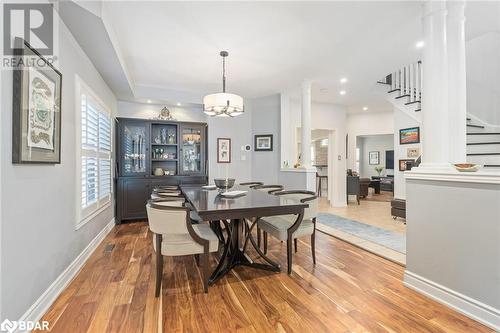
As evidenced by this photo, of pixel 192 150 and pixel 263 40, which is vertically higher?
pixel 263 40

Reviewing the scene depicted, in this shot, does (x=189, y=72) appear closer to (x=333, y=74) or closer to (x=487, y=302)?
(x=333, y=74)

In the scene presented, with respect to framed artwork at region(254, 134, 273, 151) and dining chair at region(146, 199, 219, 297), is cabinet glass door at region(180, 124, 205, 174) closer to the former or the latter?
framed artwork at region(254, 134, 273, 151)

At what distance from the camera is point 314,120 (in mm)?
6203

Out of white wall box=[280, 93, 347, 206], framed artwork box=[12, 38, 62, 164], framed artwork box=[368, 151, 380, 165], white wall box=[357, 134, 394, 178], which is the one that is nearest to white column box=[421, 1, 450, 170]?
framed artwork box=[12, 38, 62, 164]

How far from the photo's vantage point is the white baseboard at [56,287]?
1.59 metres

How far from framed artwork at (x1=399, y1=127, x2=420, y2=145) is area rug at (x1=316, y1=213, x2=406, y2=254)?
2.47 m

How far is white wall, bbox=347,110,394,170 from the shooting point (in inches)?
286

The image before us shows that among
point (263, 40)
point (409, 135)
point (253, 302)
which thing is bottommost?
point (253, 302)

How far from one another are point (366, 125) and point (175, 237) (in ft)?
24.5

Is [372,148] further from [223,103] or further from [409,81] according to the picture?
[223,103]

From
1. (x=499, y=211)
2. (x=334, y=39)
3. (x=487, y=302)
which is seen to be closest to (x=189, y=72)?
(x=334, y=39)

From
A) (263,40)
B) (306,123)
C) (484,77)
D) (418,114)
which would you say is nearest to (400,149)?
(418,114)

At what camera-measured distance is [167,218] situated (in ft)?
5.97

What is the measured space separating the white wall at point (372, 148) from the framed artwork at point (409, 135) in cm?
518
